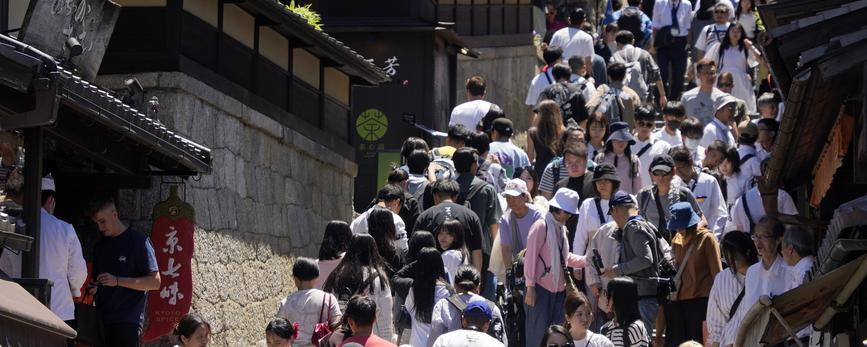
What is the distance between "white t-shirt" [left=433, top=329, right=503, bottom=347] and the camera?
1155cm

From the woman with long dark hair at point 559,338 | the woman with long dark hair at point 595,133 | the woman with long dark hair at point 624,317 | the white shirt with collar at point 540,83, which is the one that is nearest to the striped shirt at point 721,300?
the woman with long dark hair at point 624,317

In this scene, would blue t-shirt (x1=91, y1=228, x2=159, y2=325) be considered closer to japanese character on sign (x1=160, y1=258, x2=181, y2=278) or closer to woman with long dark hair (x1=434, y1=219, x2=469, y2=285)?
japanese character on sign (x1=160, y1=258, x2=181, y2=278)

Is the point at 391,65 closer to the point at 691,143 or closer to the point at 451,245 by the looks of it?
the point at 691,143

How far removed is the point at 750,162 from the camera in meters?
19.0

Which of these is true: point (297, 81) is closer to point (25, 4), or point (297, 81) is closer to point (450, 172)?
point (450, 172)

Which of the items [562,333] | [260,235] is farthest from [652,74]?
[562,333]

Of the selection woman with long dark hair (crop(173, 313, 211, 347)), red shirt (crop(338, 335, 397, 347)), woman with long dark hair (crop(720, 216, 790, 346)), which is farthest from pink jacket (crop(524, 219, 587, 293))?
woman with long dark hair (crop(173, 313, 211, 347))

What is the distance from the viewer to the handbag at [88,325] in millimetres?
12477

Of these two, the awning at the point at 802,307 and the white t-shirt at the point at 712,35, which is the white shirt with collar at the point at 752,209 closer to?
the awning at the point at 802,307

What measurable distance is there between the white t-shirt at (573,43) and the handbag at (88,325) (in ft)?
48.5

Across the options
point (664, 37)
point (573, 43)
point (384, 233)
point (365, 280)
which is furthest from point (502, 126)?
point (664, 37)

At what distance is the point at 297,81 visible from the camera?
19359 millimetres

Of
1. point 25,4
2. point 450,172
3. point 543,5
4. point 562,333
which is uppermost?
point 543,5

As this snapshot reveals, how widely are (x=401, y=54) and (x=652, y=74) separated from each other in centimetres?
379
